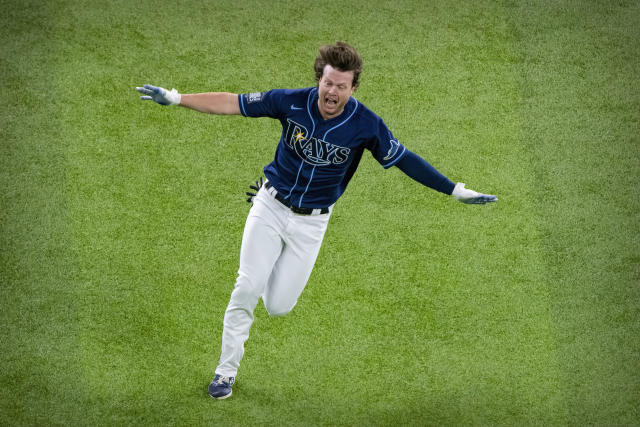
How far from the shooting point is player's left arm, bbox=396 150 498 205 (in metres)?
4.28

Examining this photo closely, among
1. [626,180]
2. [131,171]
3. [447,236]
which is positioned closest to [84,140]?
[131,171]

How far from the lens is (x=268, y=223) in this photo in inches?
169

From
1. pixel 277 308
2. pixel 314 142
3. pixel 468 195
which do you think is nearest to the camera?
pixel 314 142

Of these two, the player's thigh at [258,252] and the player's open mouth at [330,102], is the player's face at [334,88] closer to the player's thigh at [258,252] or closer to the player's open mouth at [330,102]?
the player's open mouth at [330,102]

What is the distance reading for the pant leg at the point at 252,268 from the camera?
13.8 feet

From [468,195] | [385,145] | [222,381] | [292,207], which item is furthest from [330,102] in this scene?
[222,381]

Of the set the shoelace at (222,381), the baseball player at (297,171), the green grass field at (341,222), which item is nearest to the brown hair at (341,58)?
the baseball player at (297,171)

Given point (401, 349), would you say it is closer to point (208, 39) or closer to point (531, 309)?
point (531, 309)

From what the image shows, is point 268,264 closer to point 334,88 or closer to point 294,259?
point 294,259

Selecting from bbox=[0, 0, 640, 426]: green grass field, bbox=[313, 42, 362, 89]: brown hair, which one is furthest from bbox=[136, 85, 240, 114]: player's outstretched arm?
bbox=[0, 0, 640, 426]: green grass field

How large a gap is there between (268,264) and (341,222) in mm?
→ 1371

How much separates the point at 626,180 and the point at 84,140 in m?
4.25

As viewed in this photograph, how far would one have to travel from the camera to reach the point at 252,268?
4.21 meters

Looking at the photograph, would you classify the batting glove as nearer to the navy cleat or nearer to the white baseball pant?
the white baseball pant
